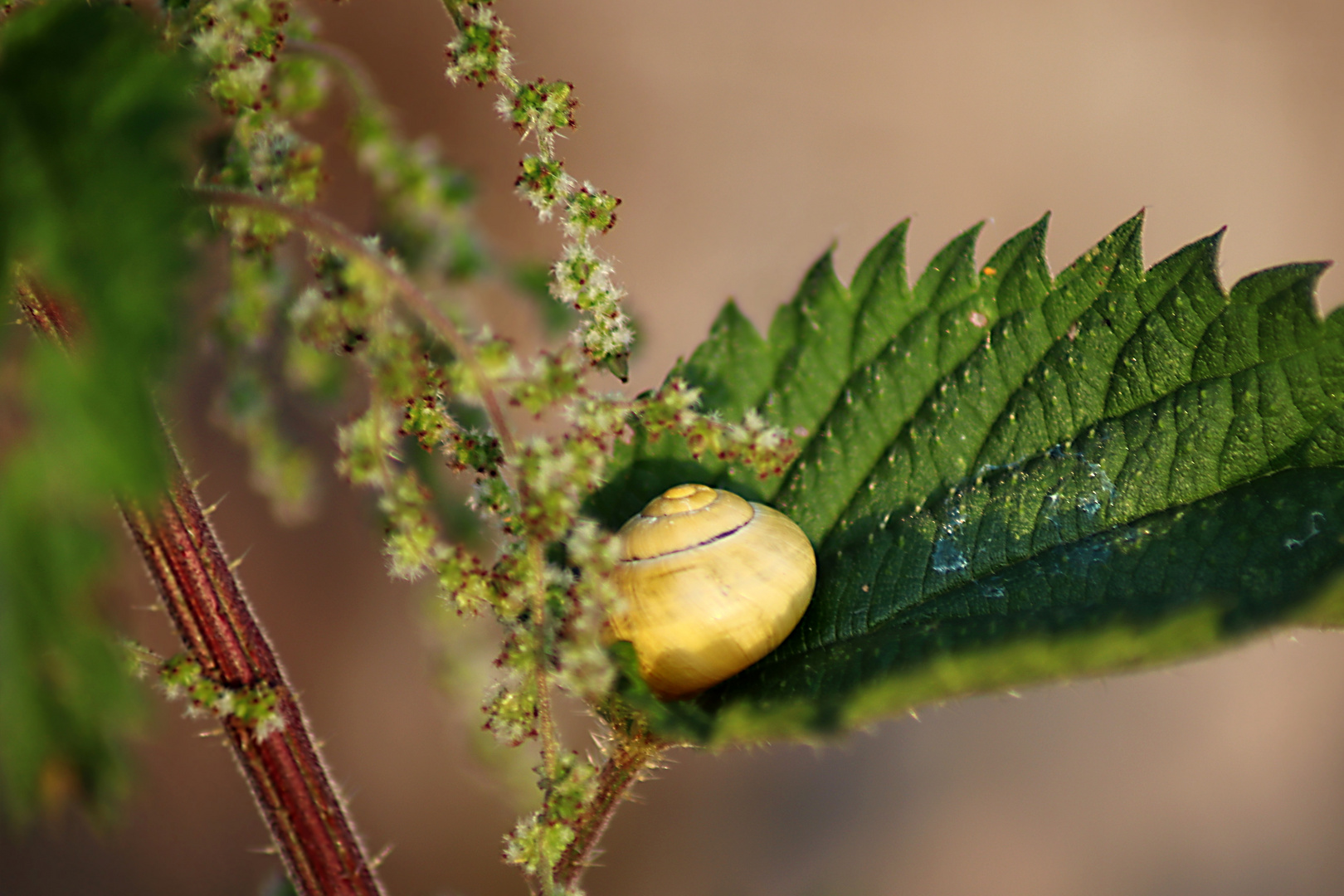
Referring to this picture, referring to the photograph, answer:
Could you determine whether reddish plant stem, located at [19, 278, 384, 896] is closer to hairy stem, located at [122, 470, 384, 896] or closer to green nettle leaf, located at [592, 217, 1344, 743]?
hairy stem, located at [122, 470, 384, 896]

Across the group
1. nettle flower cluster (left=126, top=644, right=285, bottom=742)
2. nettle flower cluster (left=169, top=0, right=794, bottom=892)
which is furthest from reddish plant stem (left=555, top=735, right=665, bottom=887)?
nettle flower cluster (left=126, top=644, right=285, bottom=742)

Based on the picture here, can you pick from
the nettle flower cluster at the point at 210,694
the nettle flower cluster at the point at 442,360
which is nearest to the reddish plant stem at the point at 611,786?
the nettle flower cluster at the point at 442,360

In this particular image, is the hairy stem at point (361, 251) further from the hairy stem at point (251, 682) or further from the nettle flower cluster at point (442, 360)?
the hairy stem at point (251, 682)

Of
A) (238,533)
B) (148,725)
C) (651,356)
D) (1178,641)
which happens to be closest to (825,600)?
(1178,641)

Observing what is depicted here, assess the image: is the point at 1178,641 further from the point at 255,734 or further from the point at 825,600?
the point at 255,734

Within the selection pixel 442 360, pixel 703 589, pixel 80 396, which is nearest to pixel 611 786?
pixel 703 589

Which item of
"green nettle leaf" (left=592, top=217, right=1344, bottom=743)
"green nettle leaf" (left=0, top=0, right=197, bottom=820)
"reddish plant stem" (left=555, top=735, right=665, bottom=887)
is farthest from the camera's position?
"reddish plant stem" (left=555, top=735, right=665, bottom=887)
